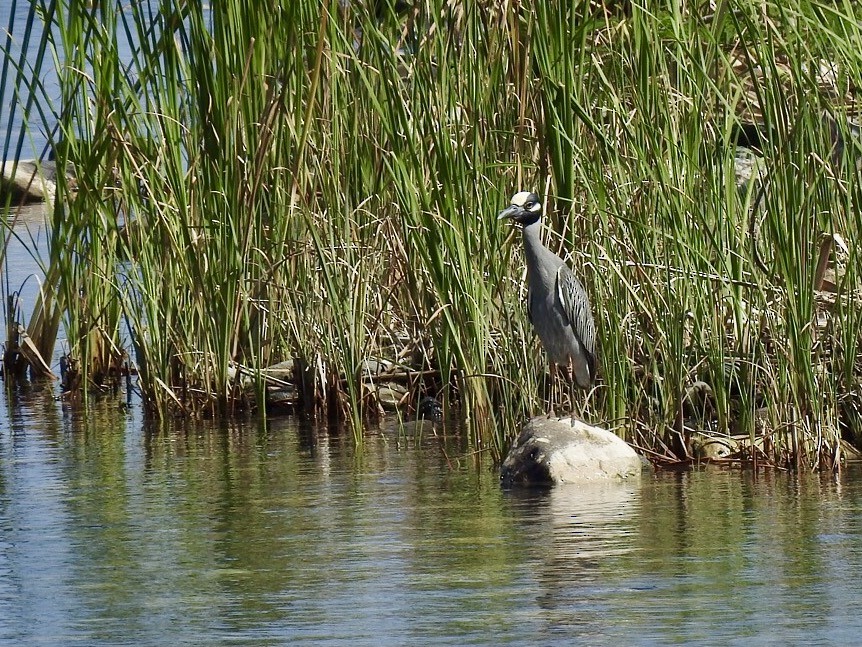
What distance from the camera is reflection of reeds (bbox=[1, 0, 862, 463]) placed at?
5.87 meters

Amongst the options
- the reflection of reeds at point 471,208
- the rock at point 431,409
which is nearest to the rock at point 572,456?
the reflection of reeds at point 471,208

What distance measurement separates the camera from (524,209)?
20.6 ft

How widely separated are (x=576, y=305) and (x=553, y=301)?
101 mm

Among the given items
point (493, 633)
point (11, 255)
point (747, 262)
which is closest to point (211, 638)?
point (493, 633)

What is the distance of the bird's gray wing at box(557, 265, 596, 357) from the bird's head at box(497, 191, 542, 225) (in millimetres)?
230

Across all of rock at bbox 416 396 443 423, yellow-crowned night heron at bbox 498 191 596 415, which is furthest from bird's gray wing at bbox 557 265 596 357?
rock at bbox 416 396 443 423

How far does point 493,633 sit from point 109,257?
4.12 m

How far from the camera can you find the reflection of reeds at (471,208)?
5.87 m

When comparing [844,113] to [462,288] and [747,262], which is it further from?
[462,288]

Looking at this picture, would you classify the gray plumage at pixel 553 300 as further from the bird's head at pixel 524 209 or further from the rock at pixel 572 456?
the rock at pixel 572 456

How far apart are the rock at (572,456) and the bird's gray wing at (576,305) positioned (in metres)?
0.42

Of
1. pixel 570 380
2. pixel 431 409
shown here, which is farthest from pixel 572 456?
pixel 431 409

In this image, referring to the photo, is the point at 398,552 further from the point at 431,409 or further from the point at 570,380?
the point at 431,409

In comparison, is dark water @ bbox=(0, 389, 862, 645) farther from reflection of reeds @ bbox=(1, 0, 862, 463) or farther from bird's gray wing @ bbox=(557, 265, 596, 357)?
bird's gray wing @ bbox=(557, 265, 596, 357)
